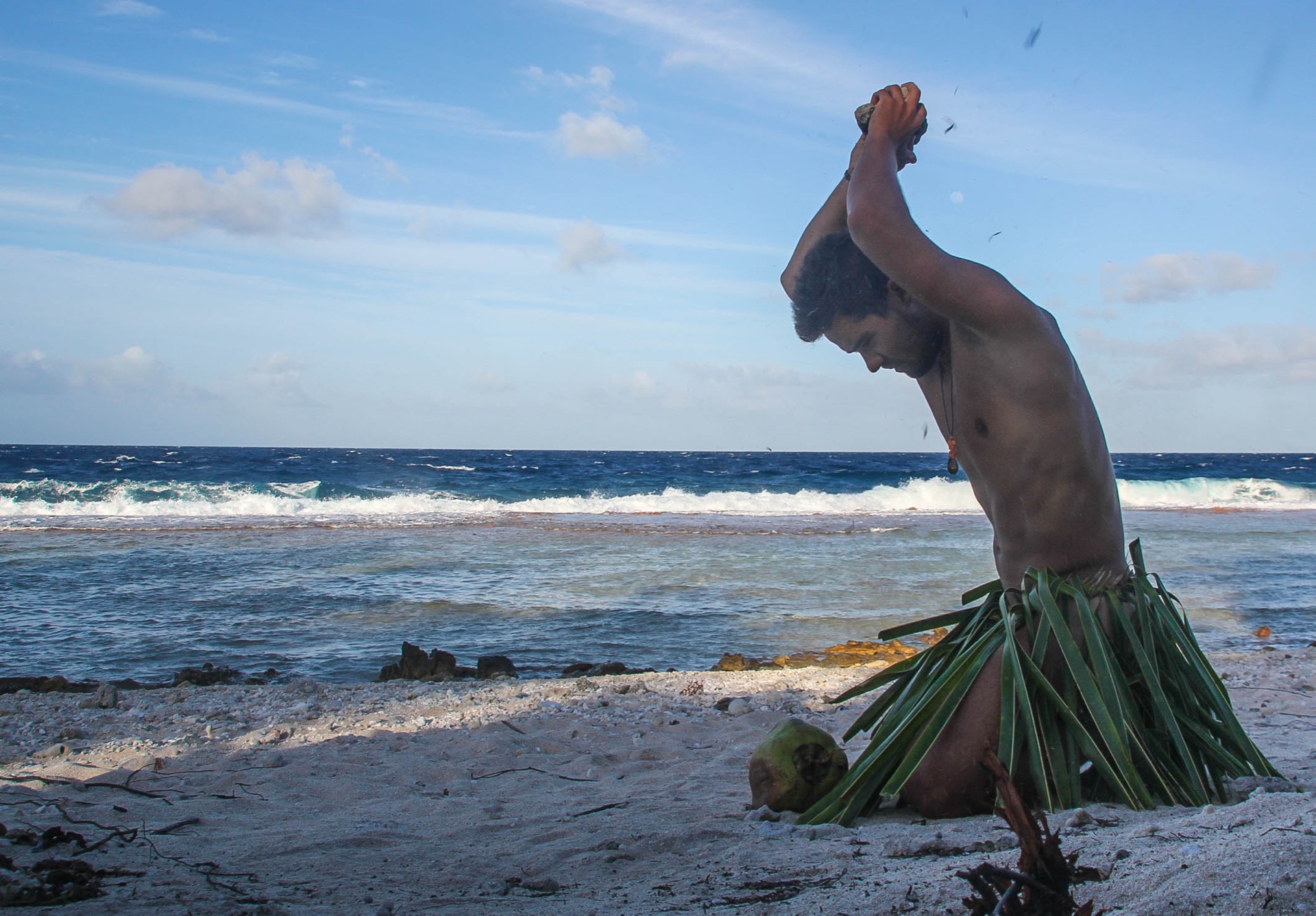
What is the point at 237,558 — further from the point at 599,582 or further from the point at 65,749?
the point at 65,749

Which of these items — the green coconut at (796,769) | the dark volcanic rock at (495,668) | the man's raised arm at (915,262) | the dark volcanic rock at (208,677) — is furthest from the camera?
the dark volcanic rock at (495,668)

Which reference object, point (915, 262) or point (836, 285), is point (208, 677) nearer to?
point (836, 285)

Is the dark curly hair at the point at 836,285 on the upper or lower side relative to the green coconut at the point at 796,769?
upper

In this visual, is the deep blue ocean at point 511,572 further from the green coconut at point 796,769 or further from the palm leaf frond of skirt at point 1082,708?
the palm leaf frond of skirt at point 1082,708

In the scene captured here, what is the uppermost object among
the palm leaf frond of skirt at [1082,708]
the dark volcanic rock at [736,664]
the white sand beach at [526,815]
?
the palm leaf frond of skirt at [1082,708]

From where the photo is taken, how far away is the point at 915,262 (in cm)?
242

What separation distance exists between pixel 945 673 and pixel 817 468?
131 ft

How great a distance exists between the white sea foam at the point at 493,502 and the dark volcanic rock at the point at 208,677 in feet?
45.3

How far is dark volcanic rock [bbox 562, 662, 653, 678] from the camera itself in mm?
6016

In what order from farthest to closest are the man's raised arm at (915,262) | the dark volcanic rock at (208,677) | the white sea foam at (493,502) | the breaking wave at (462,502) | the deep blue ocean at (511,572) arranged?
the white sea foam at (493,502) → the breaking wave at (462,502) → the deep blue ocean at (511,572) → the dark volcanic rock at (208,677) → the man's raised arm at (915,262)

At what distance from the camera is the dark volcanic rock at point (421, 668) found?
5.95 metres

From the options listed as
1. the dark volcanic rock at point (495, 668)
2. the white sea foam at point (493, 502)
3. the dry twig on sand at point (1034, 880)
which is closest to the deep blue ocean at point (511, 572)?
the white sea foam at point (493, 502)

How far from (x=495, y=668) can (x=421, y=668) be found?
0.48 m

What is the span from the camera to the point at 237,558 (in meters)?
12.5
